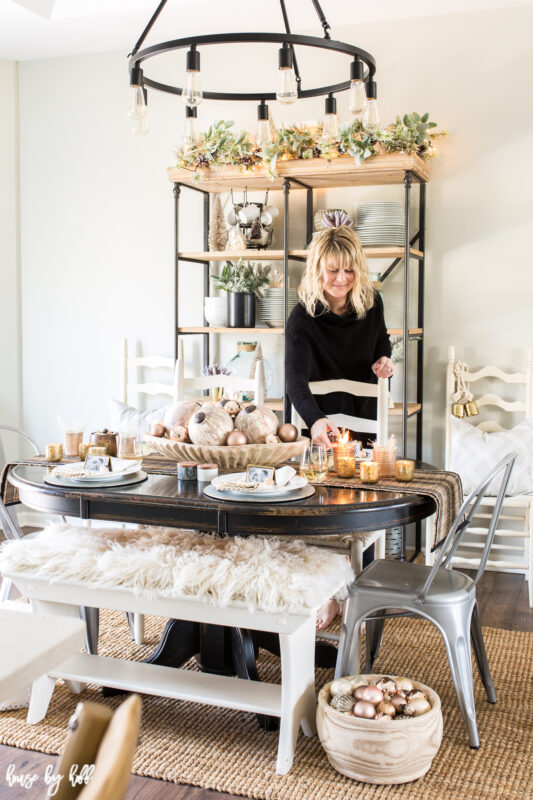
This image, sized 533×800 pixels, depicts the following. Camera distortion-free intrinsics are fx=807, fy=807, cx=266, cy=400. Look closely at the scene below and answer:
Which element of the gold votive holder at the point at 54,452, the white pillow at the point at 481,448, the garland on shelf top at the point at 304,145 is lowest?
the white pillow at the point at 481,448

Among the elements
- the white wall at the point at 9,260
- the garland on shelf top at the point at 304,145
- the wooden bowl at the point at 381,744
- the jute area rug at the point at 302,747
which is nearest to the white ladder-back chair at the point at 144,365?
the white wall at the point at 9,260

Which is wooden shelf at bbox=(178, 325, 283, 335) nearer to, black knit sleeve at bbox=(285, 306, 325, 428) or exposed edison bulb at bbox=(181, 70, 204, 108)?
black knit sleeve at bbox=(285, 306, 325, 428)

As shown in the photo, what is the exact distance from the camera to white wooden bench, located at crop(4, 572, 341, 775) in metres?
2.09

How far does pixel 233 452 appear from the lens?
7.68 feet

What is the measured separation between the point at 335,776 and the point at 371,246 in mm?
2466

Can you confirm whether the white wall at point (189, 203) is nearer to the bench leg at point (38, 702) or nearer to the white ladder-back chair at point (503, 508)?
the white ladder-back chair at point (503, 508)

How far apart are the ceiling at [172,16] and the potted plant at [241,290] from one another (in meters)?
1.20

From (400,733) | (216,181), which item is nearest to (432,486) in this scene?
(400,733)

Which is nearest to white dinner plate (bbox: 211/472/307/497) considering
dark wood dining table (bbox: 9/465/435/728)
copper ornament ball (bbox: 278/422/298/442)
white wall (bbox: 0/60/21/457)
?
dark wood dining table (bbox: 9/465/435/728)

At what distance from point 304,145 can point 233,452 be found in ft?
6.45

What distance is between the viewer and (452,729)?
233cm

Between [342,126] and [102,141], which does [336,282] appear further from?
[102,141]

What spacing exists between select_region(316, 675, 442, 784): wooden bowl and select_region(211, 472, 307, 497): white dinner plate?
560 mm

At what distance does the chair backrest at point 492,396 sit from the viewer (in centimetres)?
382
